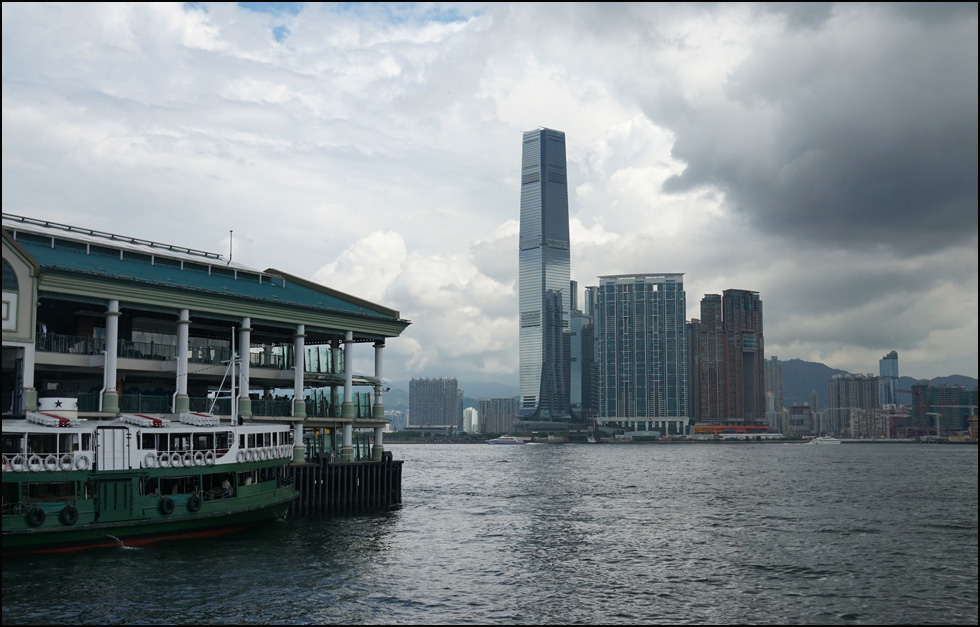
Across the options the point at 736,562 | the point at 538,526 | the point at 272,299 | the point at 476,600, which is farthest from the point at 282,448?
the point at 736,562

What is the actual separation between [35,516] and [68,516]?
1.60m

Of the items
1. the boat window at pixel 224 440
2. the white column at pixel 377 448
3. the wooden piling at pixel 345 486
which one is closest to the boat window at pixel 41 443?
the boat window at pixel 224 440

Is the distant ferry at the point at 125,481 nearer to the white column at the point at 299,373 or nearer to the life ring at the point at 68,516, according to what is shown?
the life ring at the point at 68,516

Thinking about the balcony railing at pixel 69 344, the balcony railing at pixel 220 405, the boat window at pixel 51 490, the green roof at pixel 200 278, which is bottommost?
the boat window at pixel 51 490

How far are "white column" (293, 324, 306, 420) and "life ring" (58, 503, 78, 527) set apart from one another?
24854 millimetres

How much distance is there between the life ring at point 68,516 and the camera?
45.7 meters

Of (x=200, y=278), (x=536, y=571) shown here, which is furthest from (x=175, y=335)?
(x=536, y=571)

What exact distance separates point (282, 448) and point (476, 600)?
1008 inches

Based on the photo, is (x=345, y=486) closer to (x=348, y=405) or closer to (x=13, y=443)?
(x=348, y=405)

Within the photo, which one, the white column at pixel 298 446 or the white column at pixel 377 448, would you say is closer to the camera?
the white column at pixel 298 446

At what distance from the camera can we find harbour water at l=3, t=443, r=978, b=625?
1426 inches

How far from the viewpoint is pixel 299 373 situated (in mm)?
71438

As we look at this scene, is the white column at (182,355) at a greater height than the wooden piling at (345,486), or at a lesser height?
greater

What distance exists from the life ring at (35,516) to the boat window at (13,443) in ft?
11.6
